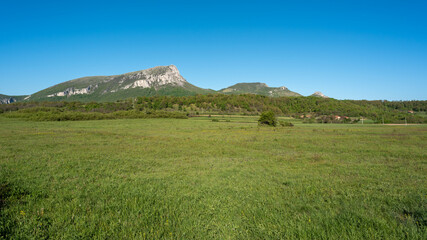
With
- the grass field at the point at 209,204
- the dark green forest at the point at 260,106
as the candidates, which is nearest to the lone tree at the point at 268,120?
the dark green forest at the point at 260,106

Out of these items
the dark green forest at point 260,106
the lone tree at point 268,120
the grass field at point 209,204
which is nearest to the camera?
the grass field at point 209,204

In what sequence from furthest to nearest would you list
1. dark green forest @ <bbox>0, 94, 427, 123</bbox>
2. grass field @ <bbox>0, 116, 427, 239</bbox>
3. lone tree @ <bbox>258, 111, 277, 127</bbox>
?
dark green forest @ <bbox>0, 94, 427, 123</bbox> < lone tree @ <bbox>258, 111, 277, 127</bbox> < grass field @ <bbox>0, 116, 427, 239</bbox>

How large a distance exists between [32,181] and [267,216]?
358 inches

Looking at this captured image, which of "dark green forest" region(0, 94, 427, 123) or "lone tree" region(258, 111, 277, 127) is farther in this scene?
"dark green forest" region(0, 94, 427, 123)

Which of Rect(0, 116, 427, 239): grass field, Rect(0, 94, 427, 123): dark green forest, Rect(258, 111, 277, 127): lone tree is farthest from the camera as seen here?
Rect(0, 94, 427, 123): dark green forest

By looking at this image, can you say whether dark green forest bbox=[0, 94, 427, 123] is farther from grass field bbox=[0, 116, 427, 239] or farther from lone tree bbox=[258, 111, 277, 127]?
grass field bbox=[0, 116, 427, 239]

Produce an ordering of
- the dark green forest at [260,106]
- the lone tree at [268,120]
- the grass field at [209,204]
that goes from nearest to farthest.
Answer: the grass field at [209,204]
the lone tree at [268,120]
the dark green forest at [260,106]

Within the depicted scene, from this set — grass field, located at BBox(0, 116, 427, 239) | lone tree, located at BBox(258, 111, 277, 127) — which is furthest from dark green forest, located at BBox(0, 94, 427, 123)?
grass field, located at BBox(0, 116, 427, 239)

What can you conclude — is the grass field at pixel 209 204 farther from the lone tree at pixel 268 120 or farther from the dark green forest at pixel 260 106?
the dark green forest at pixel 260 106

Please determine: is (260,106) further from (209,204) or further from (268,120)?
(209,204)

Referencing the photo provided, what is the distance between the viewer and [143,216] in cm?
601

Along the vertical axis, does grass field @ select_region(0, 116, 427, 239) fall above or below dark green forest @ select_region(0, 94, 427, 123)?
below

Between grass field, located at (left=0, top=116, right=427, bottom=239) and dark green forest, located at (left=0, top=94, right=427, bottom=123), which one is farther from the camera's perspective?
dark green forest, located at (left=0, top=94, right=427, bottom=123)

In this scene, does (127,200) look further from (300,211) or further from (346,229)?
(346,229)
